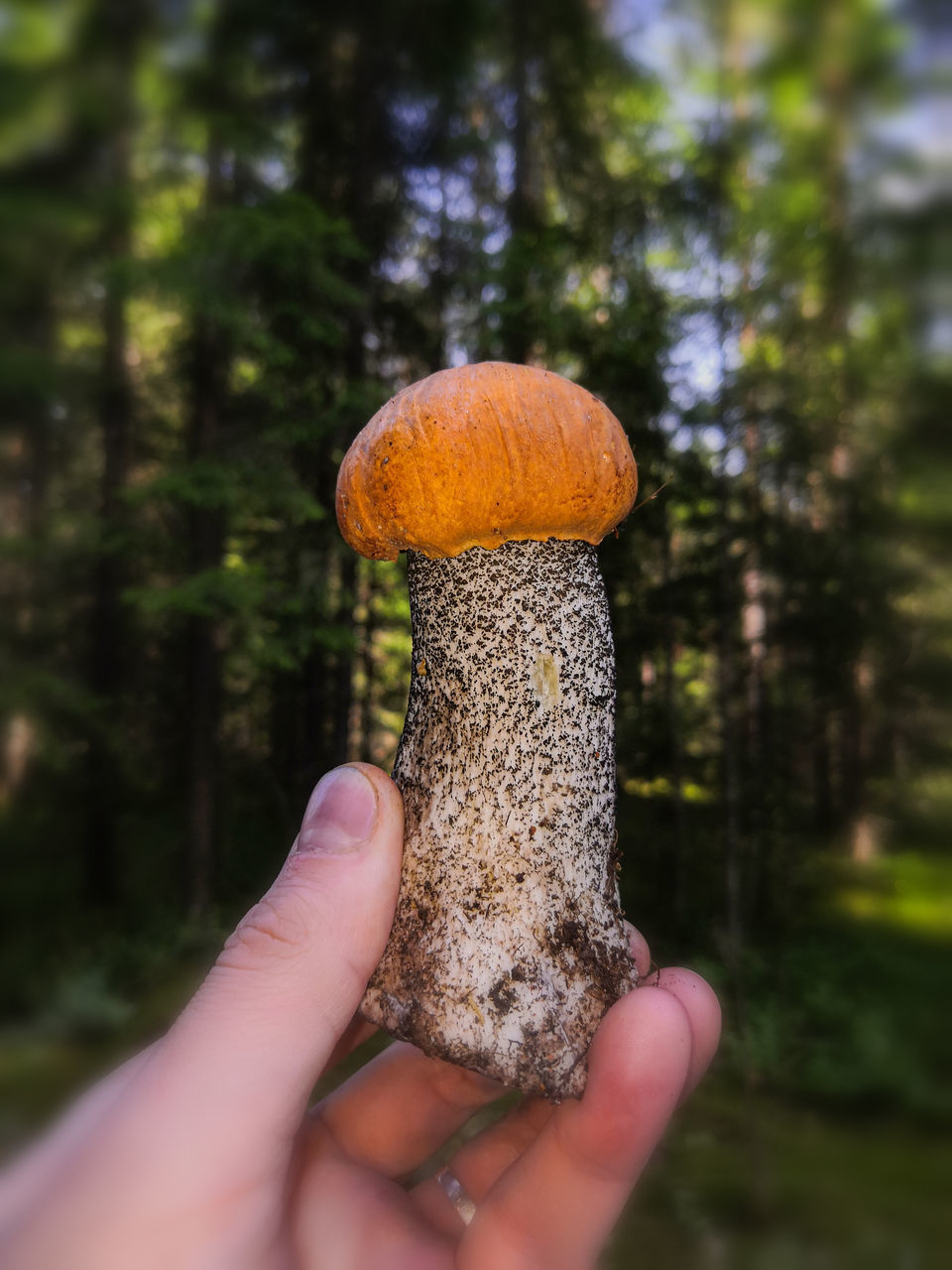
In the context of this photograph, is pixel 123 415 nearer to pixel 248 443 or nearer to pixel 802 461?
pixel 248 443

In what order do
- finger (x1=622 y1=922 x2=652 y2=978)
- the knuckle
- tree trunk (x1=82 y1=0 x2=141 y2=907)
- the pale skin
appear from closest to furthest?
the pale skin → the knuckle → finger (x1=622 y1=922 x2=652 y2=978) → tree trunk (x1=82 y1=0 x2=141 y2=907)

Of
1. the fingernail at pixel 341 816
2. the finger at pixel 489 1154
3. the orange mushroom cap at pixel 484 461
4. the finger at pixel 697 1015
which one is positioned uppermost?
the orange mushroom cap at pixel 484 461

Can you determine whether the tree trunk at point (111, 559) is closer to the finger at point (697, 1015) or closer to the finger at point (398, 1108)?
the finger at point (398, 1108)

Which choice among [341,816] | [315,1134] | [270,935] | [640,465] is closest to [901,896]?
[640,465]

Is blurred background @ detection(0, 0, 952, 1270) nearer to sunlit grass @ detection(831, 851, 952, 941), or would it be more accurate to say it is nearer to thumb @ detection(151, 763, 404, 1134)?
sunlit grass @ detection(831, 851, 952, 941)

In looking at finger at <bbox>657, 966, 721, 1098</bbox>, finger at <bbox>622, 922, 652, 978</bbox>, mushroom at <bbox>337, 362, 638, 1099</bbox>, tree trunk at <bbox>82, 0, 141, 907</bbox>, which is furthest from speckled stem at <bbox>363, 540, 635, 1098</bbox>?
tree trunk at <bbox>82, 0, 141, 907</bbox>

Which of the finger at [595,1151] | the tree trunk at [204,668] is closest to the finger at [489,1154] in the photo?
the finger at [595,1151]

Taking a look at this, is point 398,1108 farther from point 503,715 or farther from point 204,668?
point 204,668

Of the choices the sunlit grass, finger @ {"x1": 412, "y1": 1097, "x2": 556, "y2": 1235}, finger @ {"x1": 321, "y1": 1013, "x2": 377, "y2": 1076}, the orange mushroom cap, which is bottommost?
the sunlit grass
